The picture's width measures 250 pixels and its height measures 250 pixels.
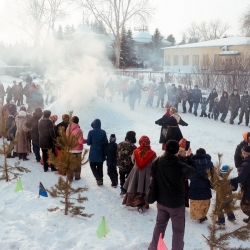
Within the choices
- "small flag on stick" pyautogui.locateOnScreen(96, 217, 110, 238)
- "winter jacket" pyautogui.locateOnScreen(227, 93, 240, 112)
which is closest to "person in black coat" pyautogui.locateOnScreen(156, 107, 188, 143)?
"small flag on stick" pyautogui.locateOnScreen(96, 217, 110, 238)

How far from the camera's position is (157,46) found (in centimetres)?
6844

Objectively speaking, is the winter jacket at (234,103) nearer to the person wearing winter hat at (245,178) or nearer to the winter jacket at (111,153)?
the winter jacket at (111,153)

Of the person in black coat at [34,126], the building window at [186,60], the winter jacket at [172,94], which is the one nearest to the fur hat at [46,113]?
the person in black coat at [34,126]

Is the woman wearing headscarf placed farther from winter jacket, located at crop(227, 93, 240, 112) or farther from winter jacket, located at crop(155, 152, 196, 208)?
winter jacket, located at crop(227, 93, 240, 112)

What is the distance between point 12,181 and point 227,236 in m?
5.34

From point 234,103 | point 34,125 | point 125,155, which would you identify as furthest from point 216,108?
point 125,155

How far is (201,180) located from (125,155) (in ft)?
5.54

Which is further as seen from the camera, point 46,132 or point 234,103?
point 234,103

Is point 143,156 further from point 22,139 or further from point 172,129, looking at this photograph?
point 22,139

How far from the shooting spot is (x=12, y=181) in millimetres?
7941

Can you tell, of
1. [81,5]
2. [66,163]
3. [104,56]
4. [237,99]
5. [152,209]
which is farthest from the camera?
[104,56]

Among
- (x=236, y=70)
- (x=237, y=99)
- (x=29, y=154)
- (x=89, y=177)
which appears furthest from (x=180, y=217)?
(x=236, y=70)

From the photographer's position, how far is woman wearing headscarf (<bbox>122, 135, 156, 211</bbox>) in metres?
6.27

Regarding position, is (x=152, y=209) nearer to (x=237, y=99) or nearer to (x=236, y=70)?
(x=237, y=99)
